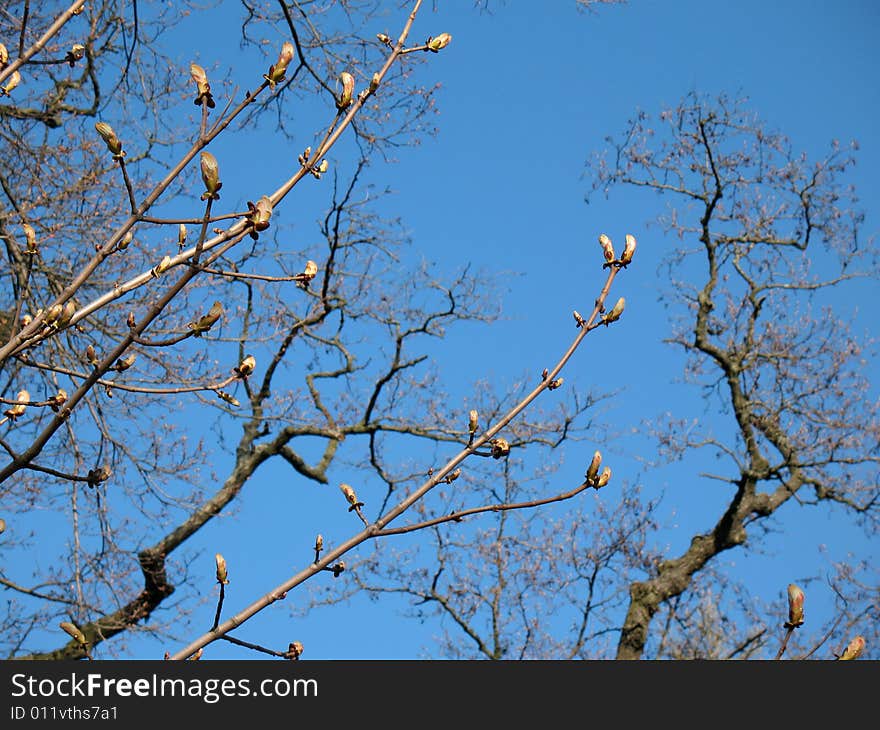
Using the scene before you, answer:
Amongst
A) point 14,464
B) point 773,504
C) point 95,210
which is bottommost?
point 14,464

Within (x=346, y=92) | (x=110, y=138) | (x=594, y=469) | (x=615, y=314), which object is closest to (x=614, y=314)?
(x=615, y=314)

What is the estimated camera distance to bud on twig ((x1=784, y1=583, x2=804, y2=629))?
1243mm

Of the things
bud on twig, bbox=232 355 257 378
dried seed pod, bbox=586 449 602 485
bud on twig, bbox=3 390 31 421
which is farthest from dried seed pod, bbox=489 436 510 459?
bud on twig, bbox=3 390 31 421

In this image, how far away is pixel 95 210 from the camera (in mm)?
5930

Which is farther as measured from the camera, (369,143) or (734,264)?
(734,264)

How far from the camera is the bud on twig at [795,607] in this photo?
1.24 metres

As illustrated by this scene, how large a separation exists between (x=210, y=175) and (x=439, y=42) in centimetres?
79

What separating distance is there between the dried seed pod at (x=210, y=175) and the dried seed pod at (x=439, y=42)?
76cm

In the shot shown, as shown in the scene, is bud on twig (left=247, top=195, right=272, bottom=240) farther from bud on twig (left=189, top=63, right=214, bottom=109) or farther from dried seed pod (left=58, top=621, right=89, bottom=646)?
dried seed pod (left=58, top=621, right=89, bottom=646)

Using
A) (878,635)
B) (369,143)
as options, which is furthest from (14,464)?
(878,635)
